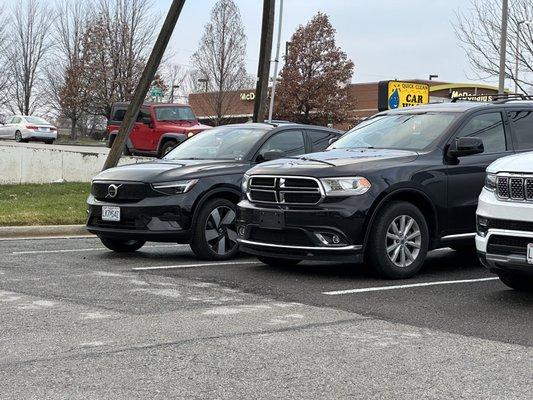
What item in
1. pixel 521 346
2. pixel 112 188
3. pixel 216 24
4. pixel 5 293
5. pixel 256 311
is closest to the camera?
pixel 521 346

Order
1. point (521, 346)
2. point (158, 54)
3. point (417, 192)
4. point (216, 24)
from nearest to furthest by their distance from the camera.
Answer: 1. point (521, 346)
2. point (417, 192)
3. point (158, 54)
4. point (216, 24)

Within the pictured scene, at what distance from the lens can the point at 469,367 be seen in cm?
502

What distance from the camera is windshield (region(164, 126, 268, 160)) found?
1041 cm

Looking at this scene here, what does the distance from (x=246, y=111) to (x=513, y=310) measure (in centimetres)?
5876

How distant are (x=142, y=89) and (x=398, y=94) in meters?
12.0

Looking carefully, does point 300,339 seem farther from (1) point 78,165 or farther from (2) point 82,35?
(2) point 82,35

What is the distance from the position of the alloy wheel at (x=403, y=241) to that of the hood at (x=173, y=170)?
240 cm

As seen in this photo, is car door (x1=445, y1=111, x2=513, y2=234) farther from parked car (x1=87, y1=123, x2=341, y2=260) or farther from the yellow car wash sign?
the yellow car wash sign

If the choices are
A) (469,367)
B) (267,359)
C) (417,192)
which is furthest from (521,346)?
(417,192)

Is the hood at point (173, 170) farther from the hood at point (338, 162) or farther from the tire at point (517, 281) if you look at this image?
the tire at point (517, 281)

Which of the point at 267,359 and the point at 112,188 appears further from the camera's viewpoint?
the point at 112,188

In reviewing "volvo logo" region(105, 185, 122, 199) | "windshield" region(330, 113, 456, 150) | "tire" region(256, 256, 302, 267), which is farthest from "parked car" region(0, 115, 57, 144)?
"tire" region(256, 256, 302, 267)

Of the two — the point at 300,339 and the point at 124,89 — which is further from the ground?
the point at 124,89

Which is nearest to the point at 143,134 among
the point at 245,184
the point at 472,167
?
the point at 245,184
